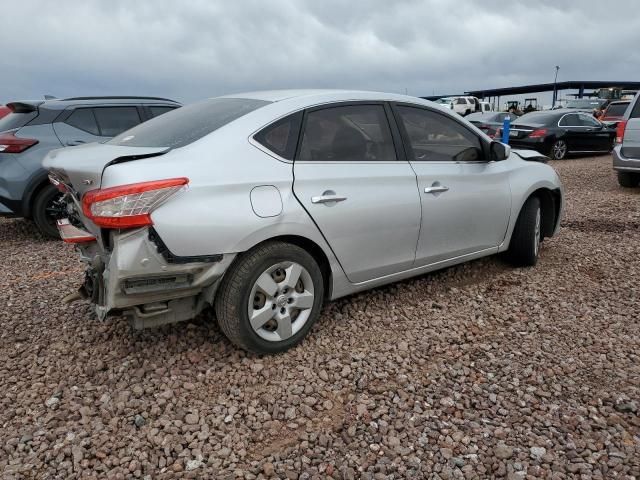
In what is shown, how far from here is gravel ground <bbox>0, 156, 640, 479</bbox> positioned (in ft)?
7.37

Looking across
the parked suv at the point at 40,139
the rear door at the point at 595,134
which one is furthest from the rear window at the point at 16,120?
the rear door at the point at 595,134

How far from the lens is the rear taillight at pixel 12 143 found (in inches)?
218

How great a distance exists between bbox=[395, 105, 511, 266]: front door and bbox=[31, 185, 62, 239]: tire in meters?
4.22

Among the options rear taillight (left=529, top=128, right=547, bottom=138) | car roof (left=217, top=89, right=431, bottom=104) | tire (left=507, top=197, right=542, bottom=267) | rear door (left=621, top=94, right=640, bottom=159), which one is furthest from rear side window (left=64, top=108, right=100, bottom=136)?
rear taillight (left=529, top=128, right=547, bottom=138)

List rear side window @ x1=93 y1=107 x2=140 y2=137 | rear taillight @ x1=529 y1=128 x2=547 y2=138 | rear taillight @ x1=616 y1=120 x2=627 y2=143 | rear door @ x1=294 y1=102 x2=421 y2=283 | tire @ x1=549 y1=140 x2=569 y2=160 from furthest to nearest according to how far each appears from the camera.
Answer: tire @ x1=549 y1=140 x2=569 y2=160
rear taillight @ x1=529 y1=128 x2=547 y2=138
rear taillight @ x1=616 y1=120 x2=627 y2=143
rear side window @ x1=93 y1=107 x2=140 y2=137
rear door @ x1=294 y1=102 x2=421 y2=283

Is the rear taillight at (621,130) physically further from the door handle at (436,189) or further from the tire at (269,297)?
the tire at (269,297)

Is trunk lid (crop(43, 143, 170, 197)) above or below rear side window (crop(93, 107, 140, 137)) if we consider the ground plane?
below

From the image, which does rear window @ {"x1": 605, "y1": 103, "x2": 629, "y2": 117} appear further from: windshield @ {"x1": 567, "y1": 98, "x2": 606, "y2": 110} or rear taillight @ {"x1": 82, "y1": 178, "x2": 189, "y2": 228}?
rear taillight @ {"x1": 82, "y1": 178, "x2": 189, "y2": 228}

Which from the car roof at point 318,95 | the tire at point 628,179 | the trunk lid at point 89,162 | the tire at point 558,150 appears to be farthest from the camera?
the tire at point 558,150

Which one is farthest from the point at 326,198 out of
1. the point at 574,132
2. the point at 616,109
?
the point at 616,109

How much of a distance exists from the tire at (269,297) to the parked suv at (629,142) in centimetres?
710

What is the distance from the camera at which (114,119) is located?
6.42 m

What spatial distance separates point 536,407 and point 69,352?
9.08ft

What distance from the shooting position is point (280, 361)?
3.01 m
